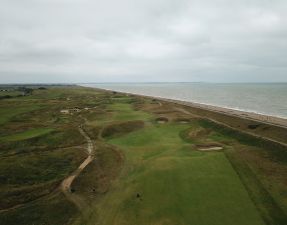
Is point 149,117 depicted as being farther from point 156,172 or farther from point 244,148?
point 156,172

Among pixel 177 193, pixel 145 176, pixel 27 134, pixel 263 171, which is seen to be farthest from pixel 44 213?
pixel 27 134

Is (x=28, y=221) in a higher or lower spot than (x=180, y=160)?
lower

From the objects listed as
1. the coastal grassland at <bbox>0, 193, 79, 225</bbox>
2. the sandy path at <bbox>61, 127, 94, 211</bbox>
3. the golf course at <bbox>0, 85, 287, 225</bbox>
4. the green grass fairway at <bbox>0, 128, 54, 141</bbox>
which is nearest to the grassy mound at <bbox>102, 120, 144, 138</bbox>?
the golf course at <bbox>0, 85, 287, 225</bbox>

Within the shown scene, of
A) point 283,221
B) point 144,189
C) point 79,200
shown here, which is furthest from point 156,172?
point 283,221

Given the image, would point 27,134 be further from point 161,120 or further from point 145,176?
point 145,176

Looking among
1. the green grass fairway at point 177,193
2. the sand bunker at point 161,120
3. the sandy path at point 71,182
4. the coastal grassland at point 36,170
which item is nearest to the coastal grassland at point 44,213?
the coastal grassland at point 36,170

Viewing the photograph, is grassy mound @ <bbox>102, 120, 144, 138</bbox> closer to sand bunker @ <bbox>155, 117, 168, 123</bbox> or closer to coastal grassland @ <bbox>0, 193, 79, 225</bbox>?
sand bunker @ <bbox>155, 117, 168, 123</bbox>
